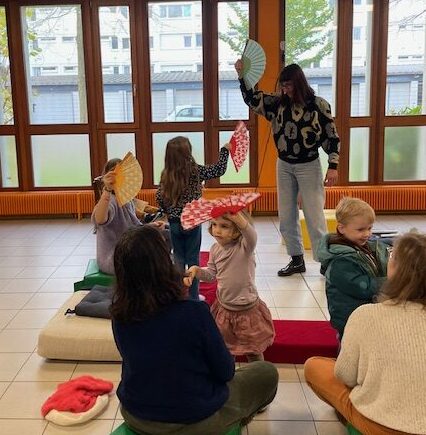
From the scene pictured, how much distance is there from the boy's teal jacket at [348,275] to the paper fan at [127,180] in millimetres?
1363

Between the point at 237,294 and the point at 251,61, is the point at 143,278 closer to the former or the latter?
the point at 237,294

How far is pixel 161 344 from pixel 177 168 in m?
1.71

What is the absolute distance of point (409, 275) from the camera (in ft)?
5.41

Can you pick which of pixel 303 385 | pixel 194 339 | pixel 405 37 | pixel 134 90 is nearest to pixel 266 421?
pixel 303 385

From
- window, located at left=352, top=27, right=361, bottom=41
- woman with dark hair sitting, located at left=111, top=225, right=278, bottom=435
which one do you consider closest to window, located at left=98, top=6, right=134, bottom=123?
window, located at left=352, top=27, right=361, bottom=41

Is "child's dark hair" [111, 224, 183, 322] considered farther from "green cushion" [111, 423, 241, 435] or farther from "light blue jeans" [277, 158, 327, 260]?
"light blue jeans" [277, 158, 327, 260]

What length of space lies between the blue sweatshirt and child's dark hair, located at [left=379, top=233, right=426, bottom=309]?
56 cm

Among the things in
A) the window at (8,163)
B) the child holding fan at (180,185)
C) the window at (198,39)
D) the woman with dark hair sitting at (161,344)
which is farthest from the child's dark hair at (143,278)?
the window at (8,163)

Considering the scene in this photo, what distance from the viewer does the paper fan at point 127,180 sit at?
3330mm

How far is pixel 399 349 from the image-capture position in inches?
63.6

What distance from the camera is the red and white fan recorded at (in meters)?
2.34

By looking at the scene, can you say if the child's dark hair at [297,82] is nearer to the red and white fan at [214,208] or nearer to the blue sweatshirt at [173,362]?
the red and white fan at [214,208]

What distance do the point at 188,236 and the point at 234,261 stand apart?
0.94m

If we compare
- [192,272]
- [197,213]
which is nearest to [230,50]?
[197,213]
